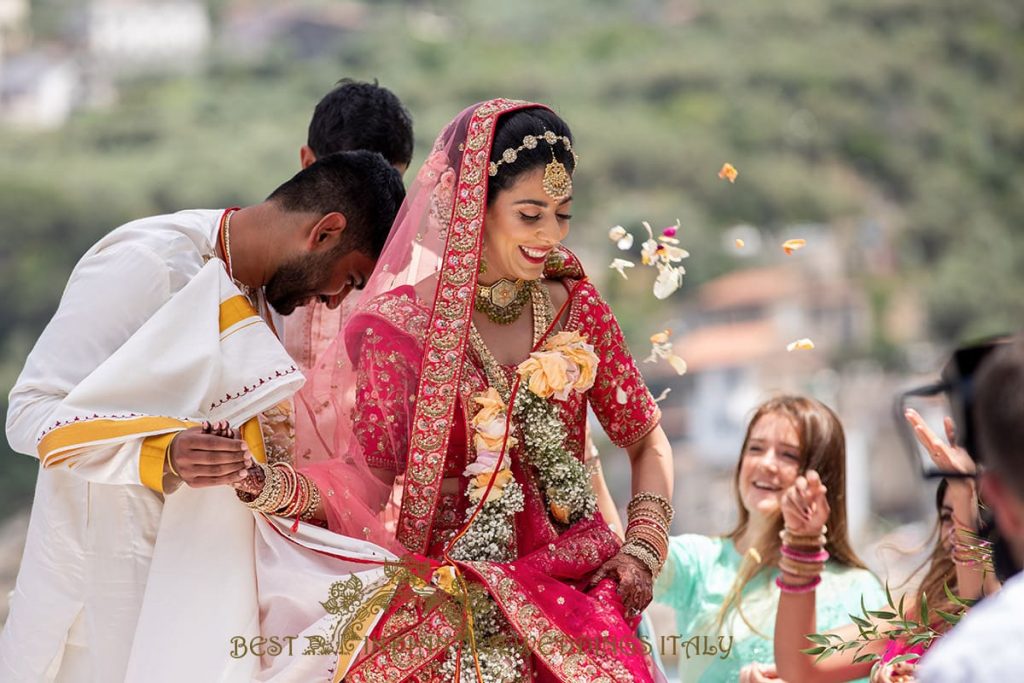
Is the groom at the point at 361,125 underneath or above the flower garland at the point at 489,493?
above

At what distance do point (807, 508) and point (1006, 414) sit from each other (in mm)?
1725

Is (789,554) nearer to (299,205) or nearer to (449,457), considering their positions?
(449,457)

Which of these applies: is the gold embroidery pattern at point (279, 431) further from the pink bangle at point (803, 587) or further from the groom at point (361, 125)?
the pink bangle at point (803, 587)

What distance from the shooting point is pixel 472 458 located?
3213 millimetres

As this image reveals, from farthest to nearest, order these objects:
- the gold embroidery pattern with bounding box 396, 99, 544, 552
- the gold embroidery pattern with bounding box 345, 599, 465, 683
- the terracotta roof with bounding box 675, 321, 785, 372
Result: the terracotta roof with bounding box 675, 321, 785, 372 < the gold embroidery pattern with bounding box 396, 99, 544, 552 < the gold embroidery pattern with bounding box 345, 599, 465, 683

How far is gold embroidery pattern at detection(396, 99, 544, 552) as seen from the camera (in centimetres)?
316

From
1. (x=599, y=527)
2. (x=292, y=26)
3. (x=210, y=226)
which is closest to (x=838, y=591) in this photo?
(x=599, y=527)

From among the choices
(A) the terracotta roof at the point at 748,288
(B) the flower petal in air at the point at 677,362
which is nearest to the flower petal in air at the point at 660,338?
(B) the flower petal in air at the point at 677,362

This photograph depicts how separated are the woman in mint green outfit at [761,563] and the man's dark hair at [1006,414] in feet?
7.07

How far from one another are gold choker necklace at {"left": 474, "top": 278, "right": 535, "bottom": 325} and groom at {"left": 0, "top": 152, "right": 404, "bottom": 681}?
0.31 m

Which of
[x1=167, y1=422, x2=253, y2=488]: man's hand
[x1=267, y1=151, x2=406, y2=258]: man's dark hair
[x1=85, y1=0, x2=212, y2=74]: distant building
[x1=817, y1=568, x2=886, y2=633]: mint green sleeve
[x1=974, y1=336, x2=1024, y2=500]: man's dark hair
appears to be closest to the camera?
[x1=974, y1=336, x2=1024, y2=500]: man's dark hair

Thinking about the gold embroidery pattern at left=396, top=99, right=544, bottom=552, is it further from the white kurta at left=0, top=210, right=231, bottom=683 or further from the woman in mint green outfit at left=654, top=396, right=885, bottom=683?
the woman in mint green outfit at left=654, top=396, right=885, bottom=683

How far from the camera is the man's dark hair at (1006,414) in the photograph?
1913mm

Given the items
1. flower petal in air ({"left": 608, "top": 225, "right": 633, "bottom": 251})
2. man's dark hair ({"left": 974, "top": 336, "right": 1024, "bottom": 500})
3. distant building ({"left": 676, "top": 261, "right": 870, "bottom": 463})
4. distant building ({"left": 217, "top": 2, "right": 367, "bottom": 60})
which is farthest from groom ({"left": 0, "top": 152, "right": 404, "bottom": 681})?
distant building ({"left": 217, "top": 2, "right": 367, "bottom": 60})
